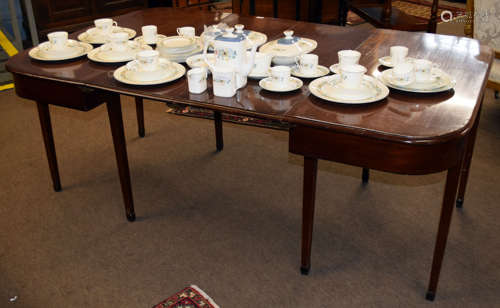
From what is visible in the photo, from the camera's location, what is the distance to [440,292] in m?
1.85

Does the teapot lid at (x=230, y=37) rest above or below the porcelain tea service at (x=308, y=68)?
above

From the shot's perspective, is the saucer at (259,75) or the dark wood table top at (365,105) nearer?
the dark wood table top at (365,105)

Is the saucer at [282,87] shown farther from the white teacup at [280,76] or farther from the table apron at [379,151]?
the table apron at [379,151]

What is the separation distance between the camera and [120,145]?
6.86 feet

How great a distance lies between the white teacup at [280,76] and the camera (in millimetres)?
1751

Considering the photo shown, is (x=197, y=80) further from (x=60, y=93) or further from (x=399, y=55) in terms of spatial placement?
(x=399, y=55)

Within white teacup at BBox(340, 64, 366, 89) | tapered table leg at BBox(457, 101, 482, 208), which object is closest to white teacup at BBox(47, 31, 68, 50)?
white teacup at BBox(340, 64, 366, 89)

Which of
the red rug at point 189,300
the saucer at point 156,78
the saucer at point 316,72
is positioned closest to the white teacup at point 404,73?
the saucer at point 316,72

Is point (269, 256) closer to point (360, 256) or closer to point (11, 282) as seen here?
point (360, 256)

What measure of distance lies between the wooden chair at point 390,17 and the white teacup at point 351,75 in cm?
214

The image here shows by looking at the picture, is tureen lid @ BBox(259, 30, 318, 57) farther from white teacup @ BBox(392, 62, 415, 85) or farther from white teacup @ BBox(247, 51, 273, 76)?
white teacup @ BBox(392, 62, 415, 85)

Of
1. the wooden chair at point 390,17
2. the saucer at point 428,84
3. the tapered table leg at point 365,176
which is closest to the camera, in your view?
the saucer at point 428,84

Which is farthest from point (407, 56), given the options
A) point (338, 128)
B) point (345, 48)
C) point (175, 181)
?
point (175, 181)

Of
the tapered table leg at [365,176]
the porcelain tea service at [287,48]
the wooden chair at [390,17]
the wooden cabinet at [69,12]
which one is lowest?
the tapered table leg at [365,176]
